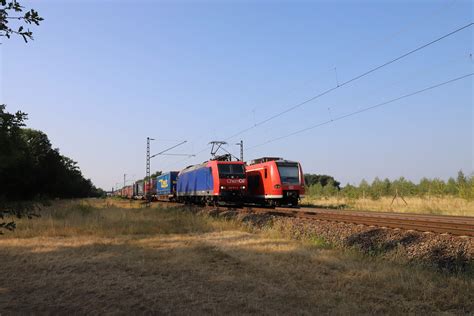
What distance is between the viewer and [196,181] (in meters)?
35.2

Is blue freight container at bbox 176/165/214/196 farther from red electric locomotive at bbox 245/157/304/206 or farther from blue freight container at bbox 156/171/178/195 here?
blue freight container at bbox 156/171/178/195

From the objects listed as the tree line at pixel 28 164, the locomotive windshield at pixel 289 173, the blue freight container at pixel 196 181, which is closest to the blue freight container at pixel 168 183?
the blue freight container at pixel 196 181

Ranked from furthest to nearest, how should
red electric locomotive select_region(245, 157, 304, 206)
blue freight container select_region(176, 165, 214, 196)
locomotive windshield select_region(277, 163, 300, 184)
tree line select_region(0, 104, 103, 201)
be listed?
blue freight container select_region(176, 165, 214, 196), locomotive windshield select_region(277, 163, 300, 184), red electric locomotive select_region(245, 157, 304, 206), tree line select_region(0, 104, 103, 201)

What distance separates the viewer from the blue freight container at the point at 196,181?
31580 millimetres

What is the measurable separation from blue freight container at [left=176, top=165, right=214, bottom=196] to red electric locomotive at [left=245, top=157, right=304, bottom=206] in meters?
3.46

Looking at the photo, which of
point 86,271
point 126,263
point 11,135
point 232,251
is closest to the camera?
point 11,135

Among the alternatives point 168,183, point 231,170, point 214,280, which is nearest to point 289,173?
point 231,170

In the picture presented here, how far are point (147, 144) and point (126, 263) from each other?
50548mm

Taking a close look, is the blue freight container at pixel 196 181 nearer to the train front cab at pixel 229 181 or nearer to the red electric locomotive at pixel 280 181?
the train front cab at pixel 229 181

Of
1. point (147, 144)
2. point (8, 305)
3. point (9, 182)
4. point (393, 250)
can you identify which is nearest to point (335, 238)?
point (393, 250)

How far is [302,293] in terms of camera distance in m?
6.67

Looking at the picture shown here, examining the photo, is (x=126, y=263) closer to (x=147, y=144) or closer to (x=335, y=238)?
(x=335, y=238)

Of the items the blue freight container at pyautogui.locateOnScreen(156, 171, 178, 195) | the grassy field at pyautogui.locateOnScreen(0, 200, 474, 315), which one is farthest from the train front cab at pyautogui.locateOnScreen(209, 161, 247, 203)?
the blue freight container at pyautogui.locateOnScreen(156, 171, 178, 195)

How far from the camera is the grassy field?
20.1 feet
